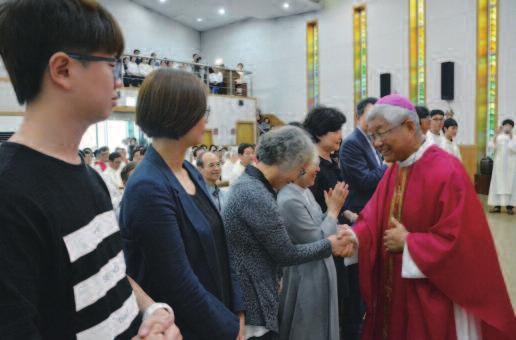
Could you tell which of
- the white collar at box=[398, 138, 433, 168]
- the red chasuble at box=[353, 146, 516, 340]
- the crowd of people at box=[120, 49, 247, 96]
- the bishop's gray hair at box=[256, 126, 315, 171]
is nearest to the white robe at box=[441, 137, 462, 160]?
the white collar at box=[398, 138, 433, 168]

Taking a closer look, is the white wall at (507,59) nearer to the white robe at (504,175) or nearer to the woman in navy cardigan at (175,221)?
the white robe at (504,175)

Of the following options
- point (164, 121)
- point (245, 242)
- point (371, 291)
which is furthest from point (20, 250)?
point (371, 291)

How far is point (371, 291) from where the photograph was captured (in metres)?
2.22

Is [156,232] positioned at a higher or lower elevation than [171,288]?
higher

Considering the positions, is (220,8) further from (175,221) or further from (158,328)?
(158,328)

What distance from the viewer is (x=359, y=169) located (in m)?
3.02

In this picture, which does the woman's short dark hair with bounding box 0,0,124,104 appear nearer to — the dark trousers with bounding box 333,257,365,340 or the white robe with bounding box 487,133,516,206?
the dark trousers with bounding box 333,257,365,340

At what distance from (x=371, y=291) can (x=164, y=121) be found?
1.48 metres

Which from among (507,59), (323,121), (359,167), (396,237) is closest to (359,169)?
(359,167)

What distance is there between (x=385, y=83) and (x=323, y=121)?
11392 mm

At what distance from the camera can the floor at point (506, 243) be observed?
4.24 metres

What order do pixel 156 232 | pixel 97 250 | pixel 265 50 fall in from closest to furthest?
1. pixel 97 250
2. pixel 156 232
3. pixel 265 50

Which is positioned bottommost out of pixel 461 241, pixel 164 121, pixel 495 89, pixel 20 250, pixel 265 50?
pixel 461 241

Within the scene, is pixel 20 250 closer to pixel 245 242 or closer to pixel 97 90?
pixel 97 90
